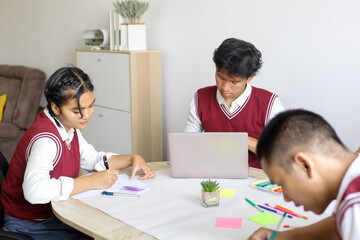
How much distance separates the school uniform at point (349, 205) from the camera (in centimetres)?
97

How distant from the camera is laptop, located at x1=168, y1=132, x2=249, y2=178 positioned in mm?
1872

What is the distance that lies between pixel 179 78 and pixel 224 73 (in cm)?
144

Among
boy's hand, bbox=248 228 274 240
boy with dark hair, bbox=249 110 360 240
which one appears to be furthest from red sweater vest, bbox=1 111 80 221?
boy with dark hair, bbox=249 110 360 240

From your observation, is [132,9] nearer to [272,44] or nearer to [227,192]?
[272,44]

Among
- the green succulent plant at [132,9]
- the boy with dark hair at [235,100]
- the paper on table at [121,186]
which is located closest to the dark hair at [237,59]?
the boy with dark hair at [235,100]

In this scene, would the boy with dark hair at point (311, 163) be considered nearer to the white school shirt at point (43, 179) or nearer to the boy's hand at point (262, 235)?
the boy's hand at point (262, 235)

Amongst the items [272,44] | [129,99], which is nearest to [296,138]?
[272,44]

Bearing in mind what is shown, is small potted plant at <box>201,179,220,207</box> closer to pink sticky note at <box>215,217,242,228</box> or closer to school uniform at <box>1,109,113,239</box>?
pink sticky note at <box>215,217,242,228</box>

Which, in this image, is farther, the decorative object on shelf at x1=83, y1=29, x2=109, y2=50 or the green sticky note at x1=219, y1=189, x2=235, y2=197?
the decorative object on shelf at x1=83, y1=29, x2=109, y2=50

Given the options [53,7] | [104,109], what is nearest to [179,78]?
[104,109]

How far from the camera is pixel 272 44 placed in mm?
3018

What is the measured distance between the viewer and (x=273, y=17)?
297 cm

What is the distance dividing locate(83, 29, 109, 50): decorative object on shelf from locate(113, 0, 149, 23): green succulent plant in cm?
31

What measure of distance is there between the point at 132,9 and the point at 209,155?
2.03 meters
